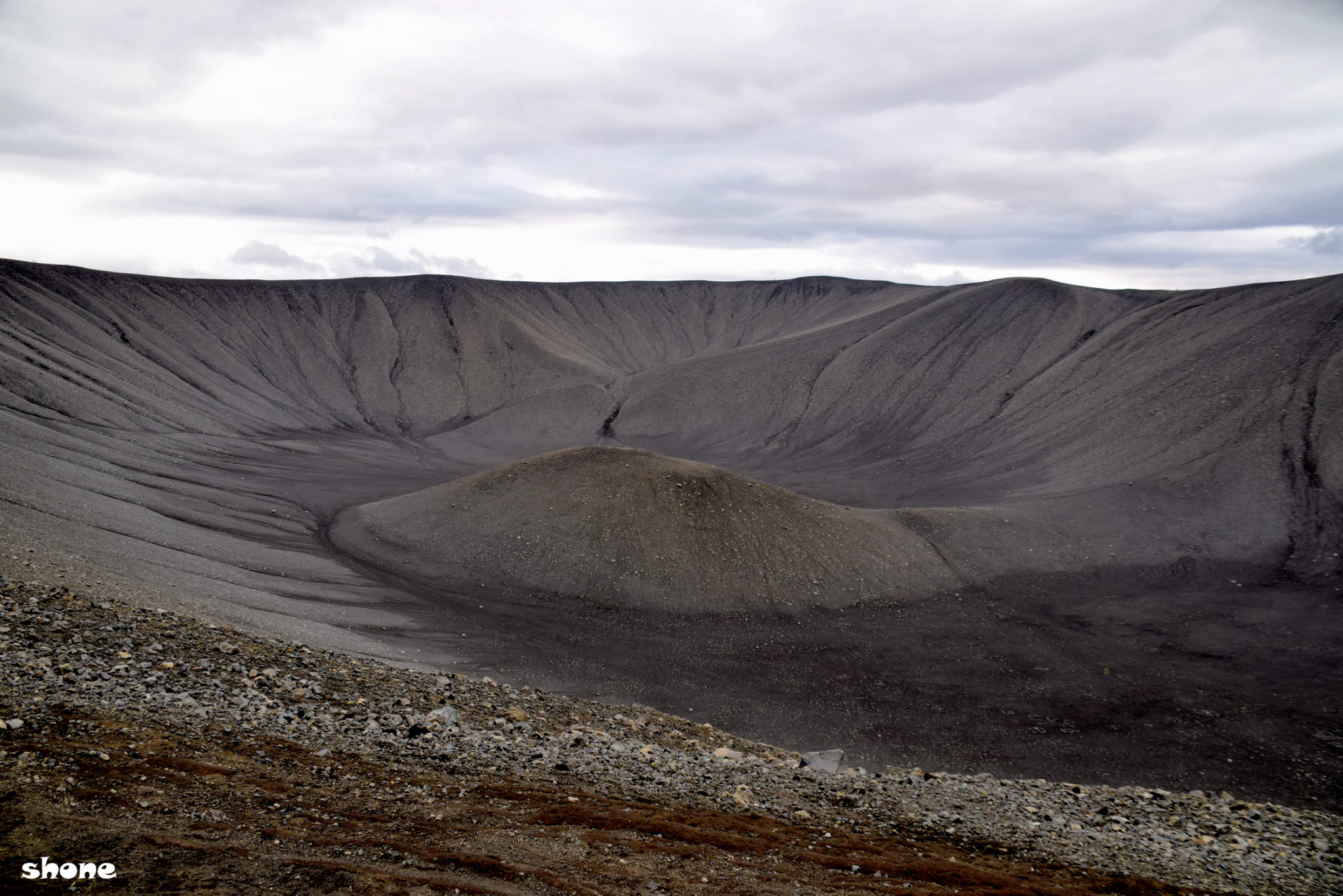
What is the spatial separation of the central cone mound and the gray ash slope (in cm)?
153

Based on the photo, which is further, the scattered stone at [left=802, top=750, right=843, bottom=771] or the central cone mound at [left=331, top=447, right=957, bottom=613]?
the central cone mound at [left=331, top=447, right=957, bottom=613]

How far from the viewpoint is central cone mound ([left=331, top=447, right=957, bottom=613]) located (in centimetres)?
2589

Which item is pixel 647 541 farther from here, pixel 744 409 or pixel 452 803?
pixel 744 409

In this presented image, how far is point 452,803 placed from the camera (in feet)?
24.2

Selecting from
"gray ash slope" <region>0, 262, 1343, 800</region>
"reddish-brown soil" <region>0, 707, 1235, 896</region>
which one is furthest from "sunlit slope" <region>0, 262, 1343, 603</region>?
"reddish-brown soil" <region>0, 707, 1235, 896</region>

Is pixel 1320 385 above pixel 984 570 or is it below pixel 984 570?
above

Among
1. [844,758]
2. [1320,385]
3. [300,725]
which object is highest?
[1320,385]

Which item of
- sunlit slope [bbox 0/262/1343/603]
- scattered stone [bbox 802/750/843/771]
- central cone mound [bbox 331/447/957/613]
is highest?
sunlit slope [bbox 0/262/1343/603]

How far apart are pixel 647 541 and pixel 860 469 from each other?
85.2ft

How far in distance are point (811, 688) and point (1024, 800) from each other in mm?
8995

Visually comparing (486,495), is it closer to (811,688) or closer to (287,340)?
(811,688)

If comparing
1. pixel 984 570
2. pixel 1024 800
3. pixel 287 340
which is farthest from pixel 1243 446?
pixel 287 340

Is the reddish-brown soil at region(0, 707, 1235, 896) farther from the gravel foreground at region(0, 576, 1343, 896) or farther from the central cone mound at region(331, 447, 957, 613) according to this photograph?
the central cone mound at region(331, 447, 957, 613)

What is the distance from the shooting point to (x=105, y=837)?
5227 millimetres
